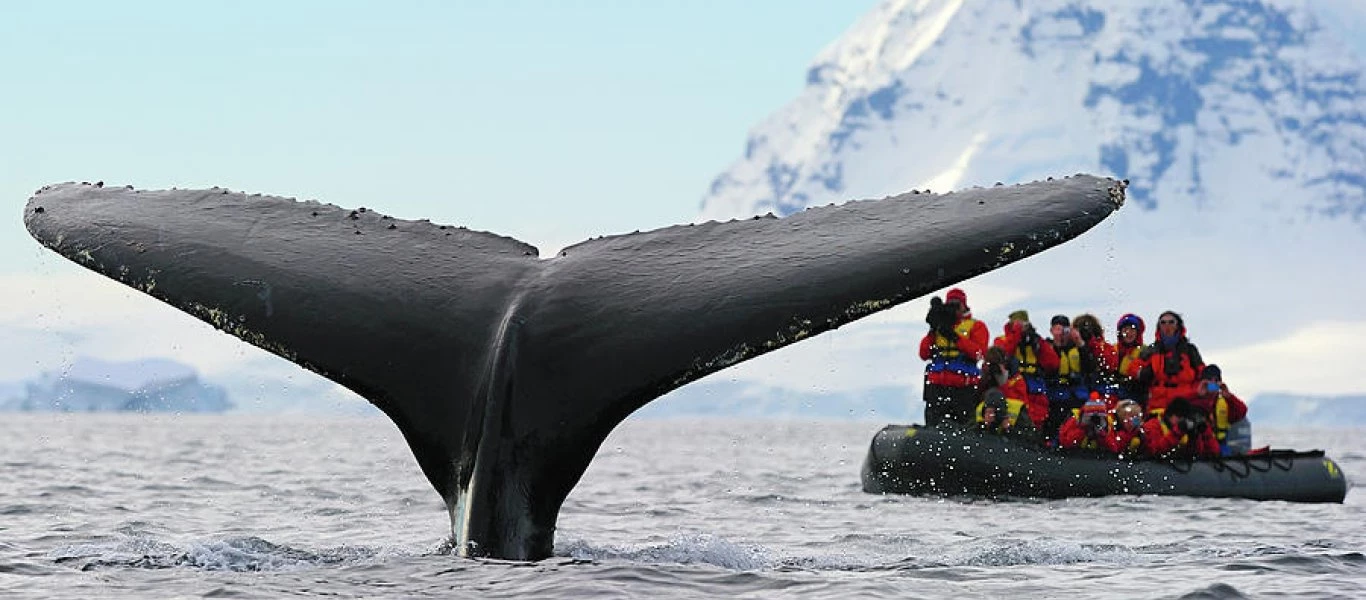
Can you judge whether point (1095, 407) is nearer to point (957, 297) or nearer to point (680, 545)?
point (957, 297)

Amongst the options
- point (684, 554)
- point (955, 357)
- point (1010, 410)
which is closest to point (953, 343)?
point (955, 357)

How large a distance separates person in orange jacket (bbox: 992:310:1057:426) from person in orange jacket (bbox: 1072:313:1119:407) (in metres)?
0.35

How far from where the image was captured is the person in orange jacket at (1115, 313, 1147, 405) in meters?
16.9

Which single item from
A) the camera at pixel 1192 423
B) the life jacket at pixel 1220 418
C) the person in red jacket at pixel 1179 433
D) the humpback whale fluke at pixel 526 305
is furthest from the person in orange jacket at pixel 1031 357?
the humpback whale fluke at pixel 526 305

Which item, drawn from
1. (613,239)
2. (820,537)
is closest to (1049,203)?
(613,239)

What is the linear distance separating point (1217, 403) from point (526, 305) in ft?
40.7

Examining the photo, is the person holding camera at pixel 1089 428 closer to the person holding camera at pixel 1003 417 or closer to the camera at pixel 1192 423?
the person holding camera at pixel 1003 417

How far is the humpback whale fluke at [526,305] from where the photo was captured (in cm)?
563

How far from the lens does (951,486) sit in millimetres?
16094

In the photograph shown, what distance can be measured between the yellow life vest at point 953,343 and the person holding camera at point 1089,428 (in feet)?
3.81

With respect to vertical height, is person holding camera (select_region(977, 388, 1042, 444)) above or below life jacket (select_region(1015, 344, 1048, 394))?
below

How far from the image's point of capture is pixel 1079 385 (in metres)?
17.3

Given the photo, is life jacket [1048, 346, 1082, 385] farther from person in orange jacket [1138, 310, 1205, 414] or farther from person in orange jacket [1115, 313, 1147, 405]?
person in orange jacket [1138, 310, 1205, 414]

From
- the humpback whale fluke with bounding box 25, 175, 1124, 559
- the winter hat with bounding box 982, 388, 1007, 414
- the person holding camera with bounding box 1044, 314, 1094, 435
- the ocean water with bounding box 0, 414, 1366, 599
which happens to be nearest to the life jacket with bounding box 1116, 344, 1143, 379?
the person holding camera with bounding box 1044, 314, 1094, 435
